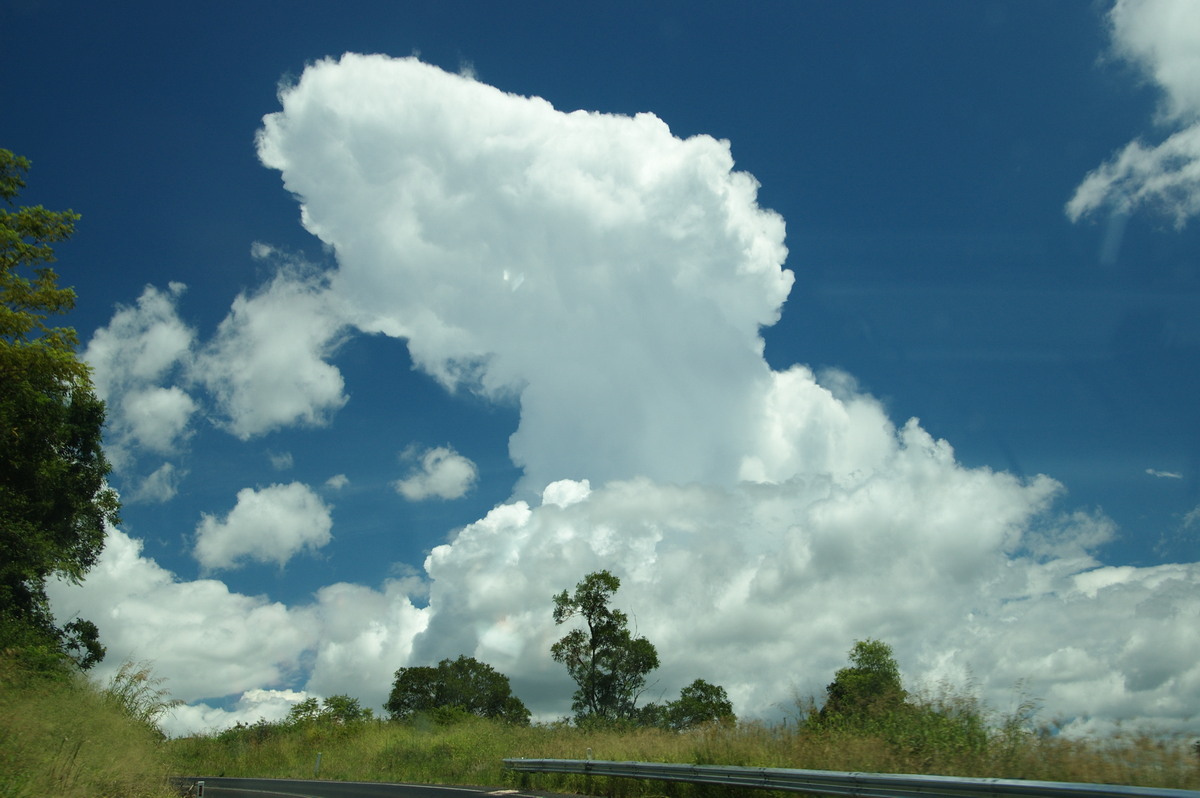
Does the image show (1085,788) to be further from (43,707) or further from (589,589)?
(589,589)

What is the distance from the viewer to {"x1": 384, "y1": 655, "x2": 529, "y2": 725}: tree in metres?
73.0

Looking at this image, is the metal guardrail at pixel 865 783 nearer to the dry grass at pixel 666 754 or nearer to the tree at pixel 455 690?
the dry grass at pixel 666 754

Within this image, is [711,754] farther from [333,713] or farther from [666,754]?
[333,713]

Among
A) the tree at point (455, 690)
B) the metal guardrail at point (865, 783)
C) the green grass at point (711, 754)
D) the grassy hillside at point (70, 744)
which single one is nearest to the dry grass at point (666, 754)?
the green grass at point (711, 754)

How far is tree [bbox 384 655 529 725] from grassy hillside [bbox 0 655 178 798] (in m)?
57.5

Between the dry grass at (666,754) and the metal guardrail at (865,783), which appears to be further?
the dry grass at (666,754)

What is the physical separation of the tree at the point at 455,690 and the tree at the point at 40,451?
120ft

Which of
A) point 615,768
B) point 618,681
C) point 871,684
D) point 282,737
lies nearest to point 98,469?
point 282,737

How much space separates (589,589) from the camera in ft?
147

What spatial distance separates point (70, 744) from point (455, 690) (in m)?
63.8

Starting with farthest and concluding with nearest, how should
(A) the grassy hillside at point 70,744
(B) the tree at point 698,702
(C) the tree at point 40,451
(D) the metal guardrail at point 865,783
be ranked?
1. (B) the tree at point 698,702
2. (C) the tree at point 40,451
3. (A) the grassy hillside at point 70,744
4. (D) the metal guardrail at point 865,783

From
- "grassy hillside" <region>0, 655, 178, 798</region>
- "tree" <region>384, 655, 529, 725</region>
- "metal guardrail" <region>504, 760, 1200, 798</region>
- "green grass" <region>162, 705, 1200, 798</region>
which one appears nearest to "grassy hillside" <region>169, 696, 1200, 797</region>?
"green grass" <region>162, 705, 1200, 798</region>

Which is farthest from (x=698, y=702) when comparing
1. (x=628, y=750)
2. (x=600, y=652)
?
(x=628, y=750)

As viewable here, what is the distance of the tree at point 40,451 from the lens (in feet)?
74.5
